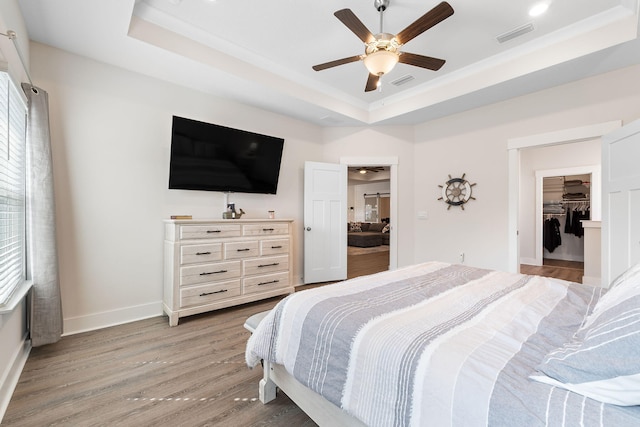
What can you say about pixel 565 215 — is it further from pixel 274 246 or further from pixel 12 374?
pixel 12 374

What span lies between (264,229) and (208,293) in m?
0.94

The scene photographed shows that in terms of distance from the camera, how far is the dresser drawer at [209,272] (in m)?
2.83

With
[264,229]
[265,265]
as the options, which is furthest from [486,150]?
[265,265]

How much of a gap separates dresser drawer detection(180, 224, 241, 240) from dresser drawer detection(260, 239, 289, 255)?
1.16 ft

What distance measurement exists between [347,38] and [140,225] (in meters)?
2.86

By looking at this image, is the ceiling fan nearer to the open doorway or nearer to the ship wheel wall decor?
the ship wheel wall decor

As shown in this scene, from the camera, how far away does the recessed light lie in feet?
7.65

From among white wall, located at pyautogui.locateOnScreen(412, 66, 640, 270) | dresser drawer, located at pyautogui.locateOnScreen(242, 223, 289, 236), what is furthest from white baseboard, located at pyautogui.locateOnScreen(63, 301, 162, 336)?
white wall, located at pyautogui.locateOnScreen(412, 66, 640, 270)

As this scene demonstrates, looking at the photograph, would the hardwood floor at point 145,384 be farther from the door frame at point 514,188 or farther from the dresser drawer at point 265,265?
the door frame at point 514,188

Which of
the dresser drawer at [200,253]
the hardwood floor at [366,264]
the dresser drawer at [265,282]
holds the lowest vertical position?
the hardwood floor at [366,264]

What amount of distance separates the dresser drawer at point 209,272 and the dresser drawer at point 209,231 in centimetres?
30

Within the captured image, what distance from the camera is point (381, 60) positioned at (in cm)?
215

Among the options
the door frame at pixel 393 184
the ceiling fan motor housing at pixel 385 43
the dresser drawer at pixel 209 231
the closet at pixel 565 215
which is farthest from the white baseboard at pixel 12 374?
the closet at pixel 565 215

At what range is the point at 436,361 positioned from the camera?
0.90 meters
